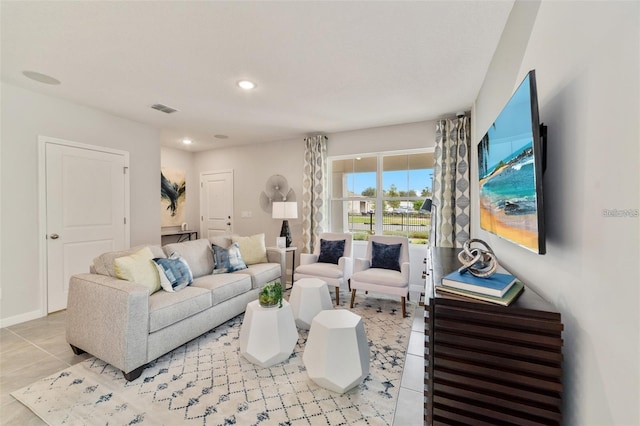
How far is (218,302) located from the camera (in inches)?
100

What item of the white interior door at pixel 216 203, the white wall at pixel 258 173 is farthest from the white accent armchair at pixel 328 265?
the white interior door at pixel 216 203

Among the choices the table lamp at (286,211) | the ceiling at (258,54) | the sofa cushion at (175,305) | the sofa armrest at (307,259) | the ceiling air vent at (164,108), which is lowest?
the sofa cushion at (175,305)

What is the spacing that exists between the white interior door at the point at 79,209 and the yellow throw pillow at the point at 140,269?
5.07ft

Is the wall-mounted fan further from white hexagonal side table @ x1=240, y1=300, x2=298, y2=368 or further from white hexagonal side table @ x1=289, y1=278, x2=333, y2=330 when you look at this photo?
white hexagonal side table @ x1=240, y1=300, x2=298, y2=368

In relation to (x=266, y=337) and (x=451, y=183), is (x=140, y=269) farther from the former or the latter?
(x=451, y=183)

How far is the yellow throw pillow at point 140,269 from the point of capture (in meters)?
2.08

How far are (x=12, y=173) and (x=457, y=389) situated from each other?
4269 mm

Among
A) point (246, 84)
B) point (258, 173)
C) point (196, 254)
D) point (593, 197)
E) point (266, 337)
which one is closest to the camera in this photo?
point (593, 197)

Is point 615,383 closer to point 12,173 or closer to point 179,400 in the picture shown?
point 179,400

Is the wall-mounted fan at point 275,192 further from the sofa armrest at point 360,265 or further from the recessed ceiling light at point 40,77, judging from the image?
the recessed ceiling light at point 40,77

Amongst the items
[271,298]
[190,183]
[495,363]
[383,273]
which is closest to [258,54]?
[271,298]

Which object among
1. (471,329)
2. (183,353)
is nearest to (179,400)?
(183,353)

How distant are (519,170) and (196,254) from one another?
305 cm

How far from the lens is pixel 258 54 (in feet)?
7.01
